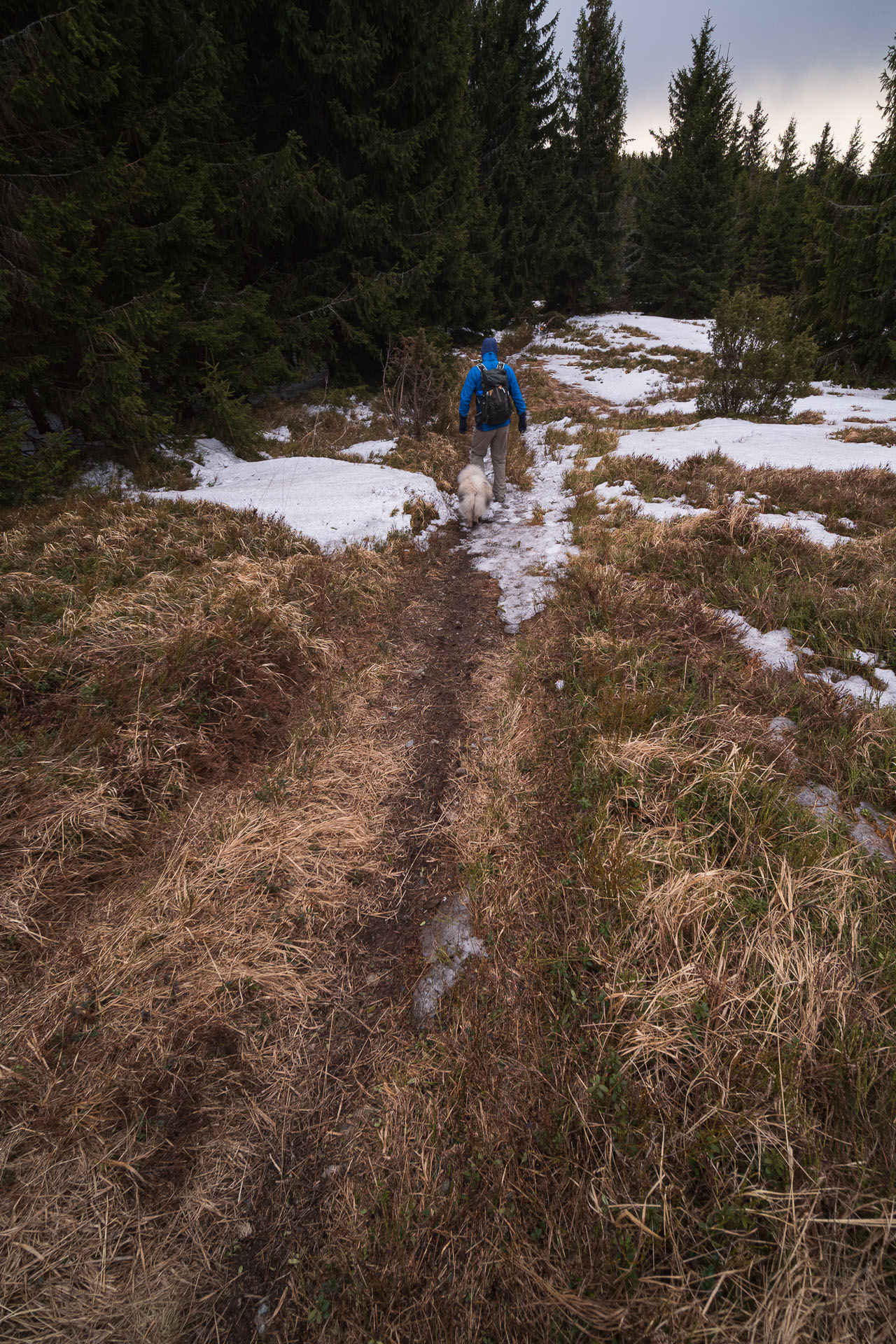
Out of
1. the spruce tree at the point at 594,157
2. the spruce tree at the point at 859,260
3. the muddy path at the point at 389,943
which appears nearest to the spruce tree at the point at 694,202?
the spruce tree at the point at 594,157

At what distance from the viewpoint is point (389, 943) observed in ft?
8.29

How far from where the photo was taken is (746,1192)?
1411 mm

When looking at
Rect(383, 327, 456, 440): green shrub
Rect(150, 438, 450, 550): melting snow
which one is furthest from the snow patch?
Rect(150, 438, 450, 550): melting snow

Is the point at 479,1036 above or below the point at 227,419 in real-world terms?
below

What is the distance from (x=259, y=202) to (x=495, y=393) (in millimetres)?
5235

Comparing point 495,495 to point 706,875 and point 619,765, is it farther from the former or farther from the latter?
point 706,875

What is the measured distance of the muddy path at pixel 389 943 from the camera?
165 centimetres

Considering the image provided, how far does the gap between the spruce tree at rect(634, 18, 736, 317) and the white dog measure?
28.9 metres

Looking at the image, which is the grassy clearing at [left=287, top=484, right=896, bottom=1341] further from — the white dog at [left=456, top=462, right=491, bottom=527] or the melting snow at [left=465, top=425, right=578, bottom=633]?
the white dog at [left=456, top=462, right=491, bottom=527]

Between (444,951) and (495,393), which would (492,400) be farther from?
(444,951)

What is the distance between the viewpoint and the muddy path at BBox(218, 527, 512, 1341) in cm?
165

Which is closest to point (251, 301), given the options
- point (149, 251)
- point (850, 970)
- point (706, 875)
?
point (149, 251)

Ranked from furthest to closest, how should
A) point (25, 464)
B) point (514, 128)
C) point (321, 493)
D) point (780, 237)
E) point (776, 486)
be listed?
point (780, 237) < point (514, 128) < point (321, 493) < point (776, 486) < point (25, 464)

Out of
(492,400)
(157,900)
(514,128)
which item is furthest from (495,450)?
(514,128)
